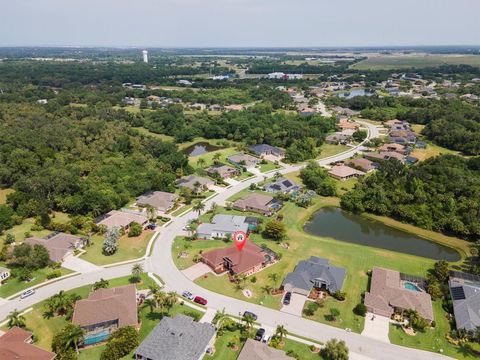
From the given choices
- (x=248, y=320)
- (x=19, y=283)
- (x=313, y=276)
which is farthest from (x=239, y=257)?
(x=19, y=283)

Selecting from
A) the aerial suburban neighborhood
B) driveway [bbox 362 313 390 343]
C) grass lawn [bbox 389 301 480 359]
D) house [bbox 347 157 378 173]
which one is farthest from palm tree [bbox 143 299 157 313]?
house [bbox 347 157 378 173]

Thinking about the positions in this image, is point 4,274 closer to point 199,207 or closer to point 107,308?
point 107,308

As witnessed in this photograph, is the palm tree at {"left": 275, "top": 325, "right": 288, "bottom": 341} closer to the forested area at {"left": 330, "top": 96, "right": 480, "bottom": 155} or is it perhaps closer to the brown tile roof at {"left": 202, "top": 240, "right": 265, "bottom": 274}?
the brown tile roof at {"left": 202, "top": 240, "right": 265, "bottom": 274}

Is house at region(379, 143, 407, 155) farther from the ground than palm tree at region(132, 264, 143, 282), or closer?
farther from the ground

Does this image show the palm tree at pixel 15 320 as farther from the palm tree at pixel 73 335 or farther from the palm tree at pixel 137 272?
the palm tree at pixel 137 272

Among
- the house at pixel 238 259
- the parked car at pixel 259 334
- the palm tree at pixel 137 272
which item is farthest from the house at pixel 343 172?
the palm tree at pixel 137 272

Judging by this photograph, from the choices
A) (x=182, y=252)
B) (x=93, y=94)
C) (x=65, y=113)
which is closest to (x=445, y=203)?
(x=182, y=252)
